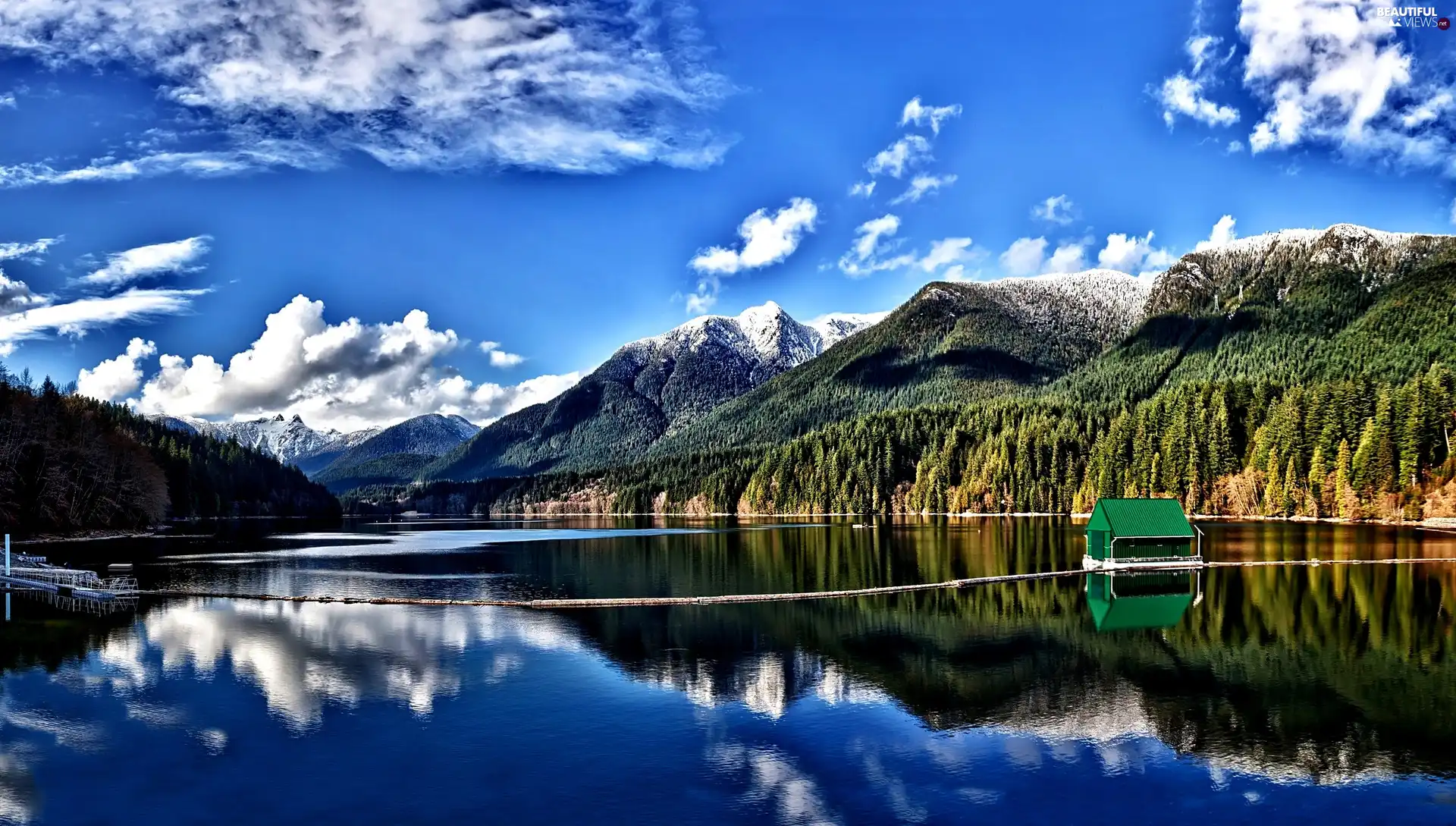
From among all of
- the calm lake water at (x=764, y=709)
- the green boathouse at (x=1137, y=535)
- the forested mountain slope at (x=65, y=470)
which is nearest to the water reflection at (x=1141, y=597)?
the calm lake water at (x=764, y=709)

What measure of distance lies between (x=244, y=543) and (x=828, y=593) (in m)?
116

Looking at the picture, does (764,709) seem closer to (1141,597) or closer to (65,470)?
(1141,597)

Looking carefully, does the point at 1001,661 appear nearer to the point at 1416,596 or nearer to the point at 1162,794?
the point at 1162,794

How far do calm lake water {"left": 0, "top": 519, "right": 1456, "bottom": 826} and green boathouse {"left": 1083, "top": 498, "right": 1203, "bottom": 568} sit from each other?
440 inches

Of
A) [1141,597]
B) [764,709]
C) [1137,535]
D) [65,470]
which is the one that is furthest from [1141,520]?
[65,470]

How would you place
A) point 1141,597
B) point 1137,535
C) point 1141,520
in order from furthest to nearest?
point 1141,520
point 1137,535
point 1141,597

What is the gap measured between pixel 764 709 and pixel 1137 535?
59618mm

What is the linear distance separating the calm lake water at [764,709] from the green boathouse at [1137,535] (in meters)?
11.2

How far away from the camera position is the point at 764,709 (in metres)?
37.8

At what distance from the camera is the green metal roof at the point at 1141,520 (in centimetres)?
8600

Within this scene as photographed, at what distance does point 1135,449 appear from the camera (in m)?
197

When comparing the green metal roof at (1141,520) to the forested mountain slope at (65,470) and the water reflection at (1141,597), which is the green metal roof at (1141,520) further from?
the forested mountain slope at (65,470)

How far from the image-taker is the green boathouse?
3369 inches

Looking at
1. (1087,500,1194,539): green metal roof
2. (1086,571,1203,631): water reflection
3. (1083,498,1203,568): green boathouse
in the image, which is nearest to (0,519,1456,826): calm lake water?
→ (1086,571,1203,631): water reflection
